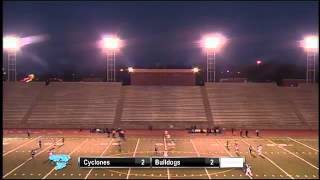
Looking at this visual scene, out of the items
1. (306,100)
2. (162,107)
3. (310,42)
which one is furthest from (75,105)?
(310,42)

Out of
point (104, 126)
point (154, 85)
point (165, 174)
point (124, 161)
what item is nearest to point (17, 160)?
point (124, 161)

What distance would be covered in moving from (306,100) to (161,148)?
29.5m

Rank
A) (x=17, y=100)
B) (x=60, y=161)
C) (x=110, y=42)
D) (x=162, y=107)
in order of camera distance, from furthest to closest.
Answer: (x=110, y=42), (x=17, y=100), (x=162, y=107), (x=60, y=161)

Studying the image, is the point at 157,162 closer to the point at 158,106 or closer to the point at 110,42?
the point at 158,106

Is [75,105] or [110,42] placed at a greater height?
[110,42]

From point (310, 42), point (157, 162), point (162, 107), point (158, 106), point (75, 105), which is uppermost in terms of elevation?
point (310, 42)

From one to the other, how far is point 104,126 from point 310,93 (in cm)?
2867

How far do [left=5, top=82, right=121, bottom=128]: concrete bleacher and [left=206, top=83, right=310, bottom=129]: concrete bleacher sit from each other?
1313cm

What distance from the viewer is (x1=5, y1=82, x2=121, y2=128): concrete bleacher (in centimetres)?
4803

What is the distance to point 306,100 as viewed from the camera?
177 ft

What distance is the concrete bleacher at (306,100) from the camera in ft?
161

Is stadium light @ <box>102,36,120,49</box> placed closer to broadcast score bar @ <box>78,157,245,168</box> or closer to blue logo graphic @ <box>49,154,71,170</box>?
blue logo graphic @ <box>49,154,71,170</box>

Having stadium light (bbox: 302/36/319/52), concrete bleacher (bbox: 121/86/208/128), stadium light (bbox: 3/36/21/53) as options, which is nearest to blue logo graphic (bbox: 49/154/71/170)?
concrete bleacher (bbox: 121/86/208/128)

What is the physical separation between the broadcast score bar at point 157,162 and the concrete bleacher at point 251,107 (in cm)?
2438
